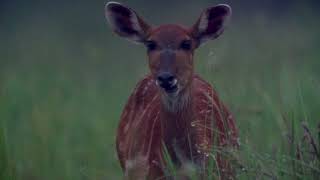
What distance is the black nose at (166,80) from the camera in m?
7.62

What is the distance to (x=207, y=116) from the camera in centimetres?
815

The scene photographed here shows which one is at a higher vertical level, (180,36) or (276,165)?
(180,36)

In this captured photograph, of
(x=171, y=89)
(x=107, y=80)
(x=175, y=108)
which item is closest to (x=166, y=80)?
(x=171, y=89)

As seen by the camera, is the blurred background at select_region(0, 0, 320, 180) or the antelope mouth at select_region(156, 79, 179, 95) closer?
the antelope mouth at select_region(156, 79, 179, 95)

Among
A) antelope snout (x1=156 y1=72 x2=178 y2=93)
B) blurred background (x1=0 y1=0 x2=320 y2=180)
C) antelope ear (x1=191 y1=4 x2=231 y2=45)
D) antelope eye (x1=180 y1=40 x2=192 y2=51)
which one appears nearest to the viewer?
antelope snout (x1=156 y1=72 x2=178 y2=93)

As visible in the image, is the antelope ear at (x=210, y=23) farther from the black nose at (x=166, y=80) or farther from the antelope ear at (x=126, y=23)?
the black nose at (x=166, y=80)

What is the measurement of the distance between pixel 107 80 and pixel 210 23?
23.0 feet

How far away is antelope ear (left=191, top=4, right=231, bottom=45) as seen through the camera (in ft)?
26.8

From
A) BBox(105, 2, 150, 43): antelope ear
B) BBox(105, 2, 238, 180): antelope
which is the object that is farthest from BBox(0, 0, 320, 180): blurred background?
BBox(105, 2, 150, 43): antelope ear

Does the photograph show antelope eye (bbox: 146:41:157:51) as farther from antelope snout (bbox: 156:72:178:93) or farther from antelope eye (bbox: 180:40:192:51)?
antelope snout (bbox: 156:72:178:93)

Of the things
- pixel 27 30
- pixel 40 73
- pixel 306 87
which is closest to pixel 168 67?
pixel 306 87

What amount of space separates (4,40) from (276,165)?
13.4m

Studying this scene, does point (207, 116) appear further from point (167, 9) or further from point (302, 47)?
point (167, 9)

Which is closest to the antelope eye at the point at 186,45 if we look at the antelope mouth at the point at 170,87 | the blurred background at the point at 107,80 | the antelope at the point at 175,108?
the antelope at the point at 175,108
